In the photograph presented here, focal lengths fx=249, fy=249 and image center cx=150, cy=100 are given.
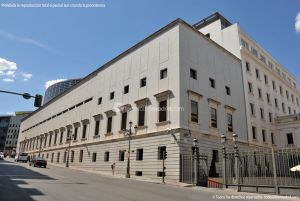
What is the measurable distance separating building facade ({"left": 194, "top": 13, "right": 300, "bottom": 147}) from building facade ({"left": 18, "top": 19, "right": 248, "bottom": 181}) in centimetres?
232

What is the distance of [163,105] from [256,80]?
2049 cm

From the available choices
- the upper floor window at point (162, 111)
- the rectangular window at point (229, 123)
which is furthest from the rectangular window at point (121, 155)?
the rectangular window at point (229, 123)

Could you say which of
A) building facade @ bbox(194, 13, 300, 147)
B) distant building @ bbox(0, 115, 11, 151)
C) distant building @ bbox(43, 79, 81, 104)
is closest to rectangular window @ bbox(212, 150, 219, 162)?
building facade @ bbox(194, 13, 300, 147)

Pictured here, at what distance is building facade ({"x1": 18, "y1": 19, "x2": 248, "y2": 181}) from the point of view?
953 inches

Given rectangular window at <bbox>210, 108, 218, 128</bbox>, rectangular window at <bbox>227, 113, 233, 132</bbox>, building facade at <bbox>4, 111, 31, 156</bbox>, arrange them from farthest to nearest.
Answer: building facade at <bbox>4, 111, 31, 156</bbox>
rectangular window at <bbox>227, 113, 233, 132</bbox>
rectangular window at <bbox>210, 108, 218, 128</bbox>

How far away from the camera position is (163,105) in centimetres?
2552

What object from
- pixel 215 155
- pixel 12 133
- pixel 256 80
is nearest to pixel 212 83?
pixel 215 155

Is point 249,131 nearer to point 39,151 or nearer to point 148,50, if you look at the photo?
point 148,50

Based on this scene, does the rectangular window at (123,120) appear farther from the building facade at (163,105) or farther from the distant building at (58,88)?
the distant building at (58,88)

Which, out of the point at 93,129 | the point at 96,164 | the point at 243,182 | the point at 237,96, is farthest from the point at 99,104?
the point at 243,182

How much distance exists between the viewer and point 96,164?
33.4 meters

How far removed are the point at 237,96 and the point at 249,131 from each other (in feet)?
15.9

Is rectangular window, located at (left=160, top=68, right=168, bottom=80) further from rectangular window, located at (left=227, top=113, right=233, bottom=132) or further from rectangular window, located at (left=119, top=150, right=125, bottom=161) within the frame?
rectangular window, located at (left=119, top=150, right=125, bottom=161)

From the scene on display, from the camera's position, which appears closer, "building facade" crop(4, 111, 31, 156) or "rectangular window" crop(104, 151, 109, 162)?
"rectangular window" crop(104, 151, 109, 162)
